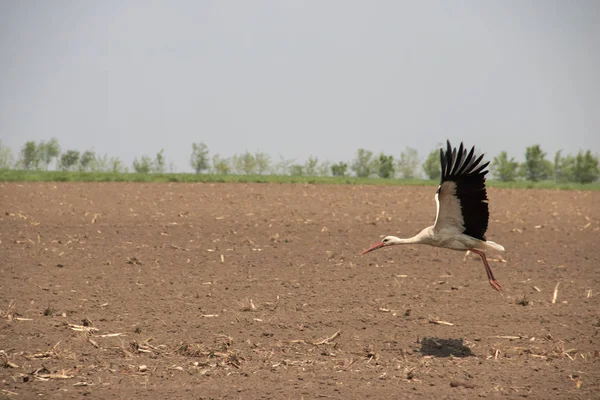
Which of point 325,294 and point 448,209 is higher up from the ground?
point 448,209

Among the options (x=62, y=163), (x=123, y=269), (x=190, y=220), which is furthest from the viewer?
(x=62, y=163)

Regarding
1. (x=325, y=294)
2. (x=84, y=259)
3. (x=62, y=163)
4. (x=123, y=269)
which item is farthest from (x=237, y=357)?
(x=62, y=163)

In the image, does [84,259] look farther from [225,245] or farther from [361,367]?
[361,367]

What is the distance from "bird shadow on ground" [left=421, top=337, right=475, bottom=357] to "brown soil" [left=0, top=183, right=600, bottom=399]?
0.04 metres

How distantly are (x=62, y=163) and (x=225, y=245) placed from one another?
122 feet

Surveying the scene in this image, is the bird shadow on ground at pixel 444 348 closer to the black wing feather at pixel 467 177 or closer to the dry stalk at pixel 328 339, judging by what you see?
the dry stalk at pixel 328 339

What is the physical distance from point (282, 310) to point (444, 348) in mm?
2602

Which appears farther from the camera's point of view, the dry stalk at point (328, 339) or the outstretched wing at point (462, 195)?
the dry stalk at point (328, 339)

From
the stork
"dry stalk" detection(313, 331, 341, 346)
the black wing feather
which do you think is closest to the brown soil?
"dry stalk" detection(313, 331, 341, 346)

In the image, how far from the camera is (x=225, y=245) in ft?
52.1

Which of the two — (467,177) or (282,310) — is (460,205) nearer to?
(467,177)

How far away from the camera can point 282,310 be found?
11.0 meters

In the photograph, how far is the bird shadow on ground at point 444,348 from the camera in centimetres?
929

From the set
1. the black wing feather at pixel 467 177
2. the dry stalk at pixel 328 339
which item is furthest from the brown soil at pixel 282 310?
the black wing feather at pixel 467 177
